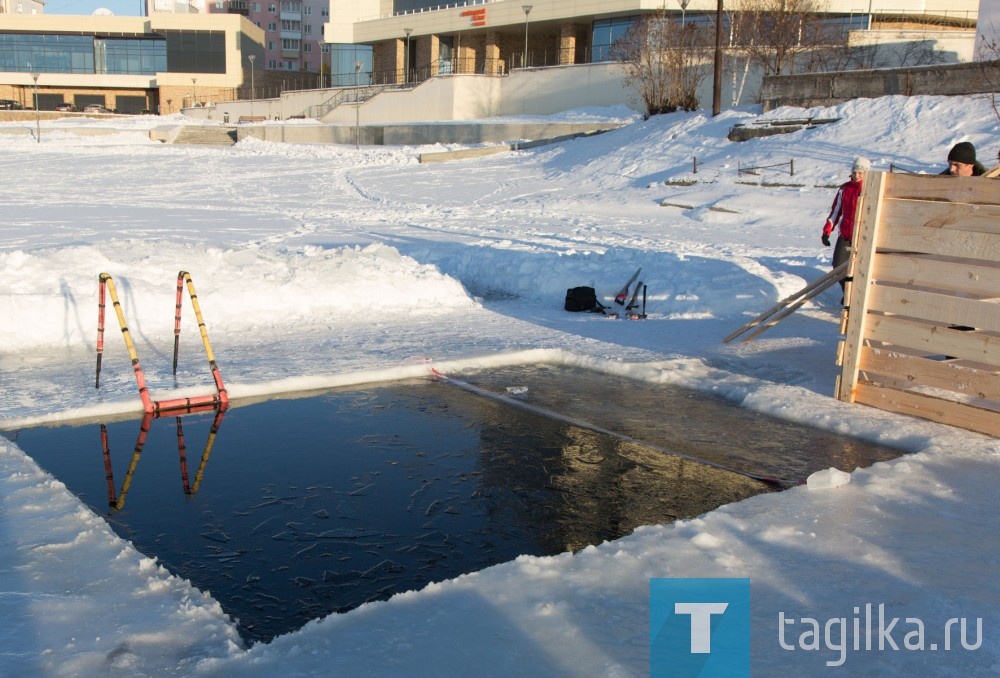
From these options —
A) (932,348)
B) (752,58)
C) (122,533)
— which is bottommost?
(122,533)

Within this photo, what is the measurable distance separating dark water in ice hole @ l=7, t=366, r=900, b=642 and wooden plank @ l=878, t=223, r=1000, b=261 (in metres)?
1.77

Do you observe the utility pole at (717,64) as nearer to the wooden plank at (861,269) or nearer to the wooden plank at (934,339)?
the wooden plank at (861,269)

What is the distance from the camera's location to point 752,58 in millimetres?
40062

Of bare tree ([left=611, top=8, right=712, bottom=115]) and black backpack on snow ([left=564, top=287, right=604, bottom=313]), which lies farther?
bare tree ([left=611, top=8, right=712, bottom=115])

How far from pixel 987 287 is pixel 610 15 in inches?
2004

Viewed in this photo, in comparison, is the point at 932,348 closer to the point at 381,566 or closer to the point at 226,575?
the point at 381,566

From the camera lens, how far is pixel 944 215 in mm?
7297

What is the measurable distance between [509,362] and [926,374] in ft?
13.3

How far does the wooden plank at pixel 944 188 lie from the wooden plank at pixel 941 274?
1.68 feet

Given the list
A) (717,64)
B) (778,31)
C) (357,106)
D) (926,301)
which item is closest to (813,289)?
Result: (926,301)

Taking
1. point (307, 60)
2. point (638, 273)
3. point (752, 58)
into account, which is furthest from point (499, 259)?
point (307, 60)

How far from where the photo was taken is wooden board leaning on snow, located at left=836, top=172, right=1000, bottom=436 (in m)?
7.04

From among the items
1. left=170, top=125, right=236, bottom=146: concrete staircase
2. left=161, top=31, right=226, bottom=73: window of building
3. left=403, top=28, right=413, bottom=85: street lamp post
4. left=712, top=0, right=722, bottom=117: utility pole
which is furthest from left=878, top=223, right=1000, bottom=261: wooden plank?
left=161, top=31, right=226, bottom=73: window of building

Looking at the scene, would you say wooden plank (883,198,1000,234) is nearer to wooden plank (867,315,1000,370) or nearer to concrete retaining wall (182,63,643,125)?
wooden plank (867,315,1000,370)
